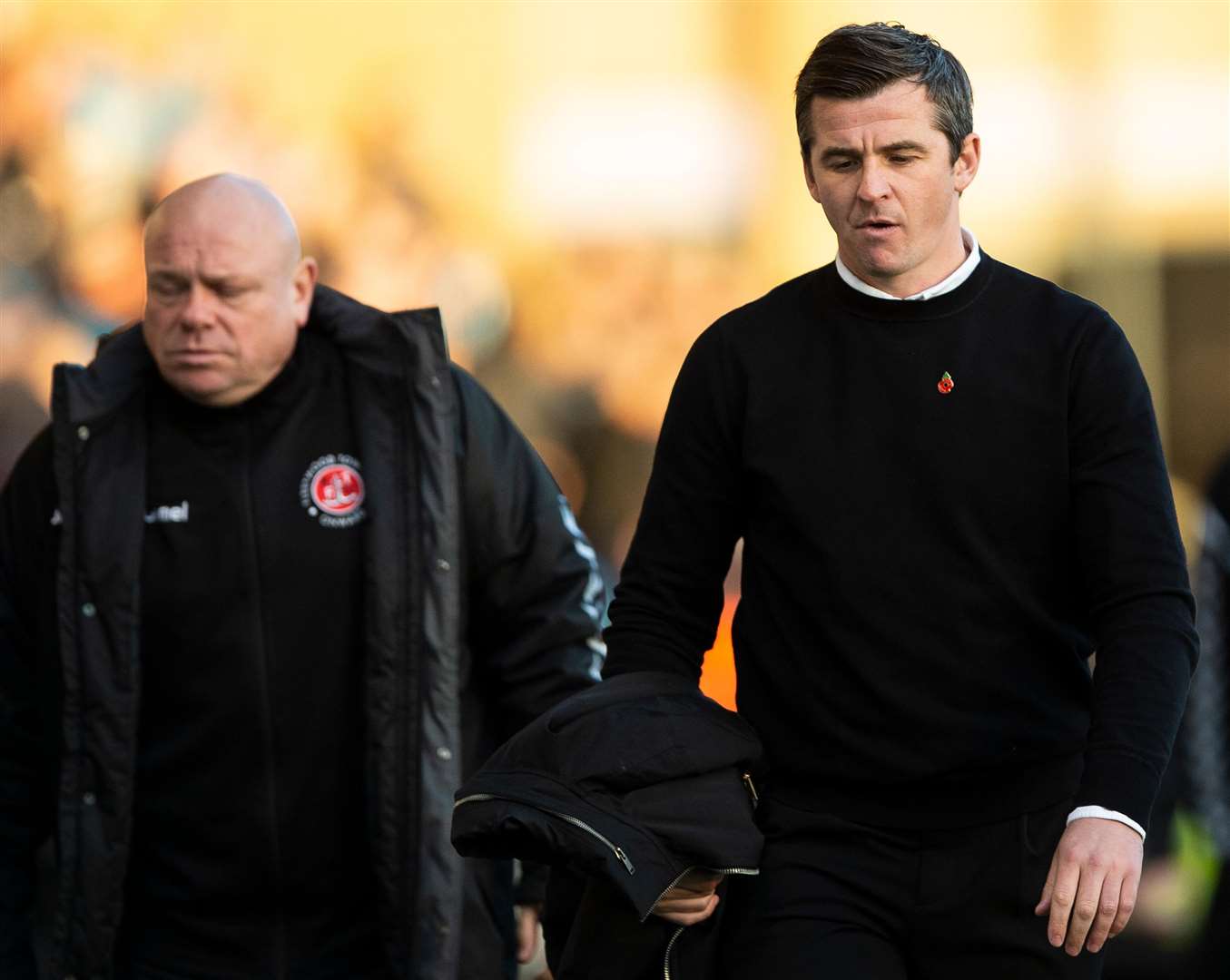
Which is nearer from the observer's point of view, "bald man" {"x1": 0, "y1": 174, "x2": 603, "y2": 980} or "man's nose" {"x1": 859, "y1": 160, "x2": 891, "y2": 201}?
"man's nose" {"x1": 859, "y1": 160, "x2": 891, "y2": 201}

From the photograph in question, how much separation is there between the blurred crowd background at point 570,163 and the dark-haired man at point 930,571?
15.2 feet

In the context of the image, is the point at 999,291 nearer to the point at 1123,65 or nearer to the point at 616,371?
the point at 616,371

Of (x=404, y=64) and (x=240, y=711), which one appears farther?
(x=404, y=64)

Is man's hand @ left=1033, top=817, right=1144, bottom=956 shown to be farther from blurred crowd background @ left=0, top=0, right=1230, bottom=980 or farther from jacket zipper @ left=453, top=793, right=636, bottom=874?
blurred crowd background @ left=0, top=0, right=1230, bottom=980

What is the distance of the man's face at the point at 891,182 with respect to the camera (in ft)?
9.96

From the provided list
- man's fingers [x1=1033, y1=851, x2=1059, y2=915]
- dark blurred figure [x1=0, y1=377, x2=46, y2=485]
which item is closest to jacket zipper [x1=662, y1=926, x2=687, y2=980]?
man's fingers [x1=1033, y1=851, x2=1059, y2=915]

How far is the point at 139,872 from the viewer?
4184 millimetres

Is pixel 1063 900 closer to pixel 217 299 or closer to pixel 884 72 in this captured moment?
pixel 884 72

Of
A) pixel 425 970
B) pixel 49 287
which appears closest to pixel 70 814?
pixel 425 970

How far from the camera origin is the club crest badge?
420cm

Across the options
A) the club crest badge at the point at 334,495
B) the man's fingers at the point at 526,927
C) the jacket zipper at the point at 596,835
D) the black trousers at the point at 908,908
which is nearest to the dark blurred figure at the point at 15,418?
the club crest badge at the point at 334,495

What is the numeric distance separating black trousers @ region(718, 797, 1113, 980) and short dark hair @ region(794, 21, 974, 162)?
996mm

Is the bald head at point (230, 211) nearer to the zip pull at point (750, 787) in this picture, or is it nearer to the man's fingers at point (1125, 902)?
the zip pull at point (750, 787)

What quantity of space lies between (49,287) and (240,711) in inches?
154
